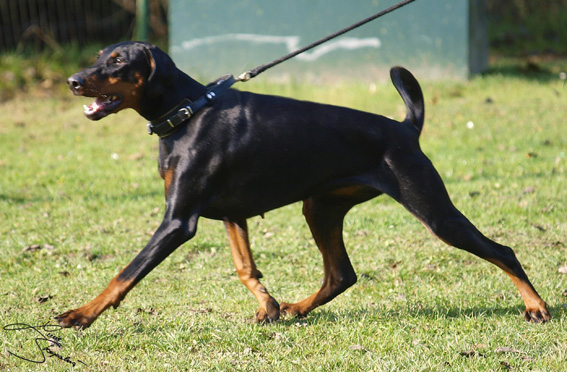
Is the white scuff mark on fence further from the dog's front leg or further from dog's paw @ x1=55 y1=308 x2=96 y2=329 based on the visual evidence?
dog's paw @ x1=55 y1=308 x2=96 y2=329

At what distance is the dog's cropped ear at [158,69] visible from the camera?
12.5 feet

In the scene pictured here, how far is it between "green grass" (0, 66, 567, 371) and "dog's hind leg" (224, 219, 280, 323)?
9cm

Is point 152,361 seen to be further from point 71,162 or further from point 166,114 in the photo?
point 71,162

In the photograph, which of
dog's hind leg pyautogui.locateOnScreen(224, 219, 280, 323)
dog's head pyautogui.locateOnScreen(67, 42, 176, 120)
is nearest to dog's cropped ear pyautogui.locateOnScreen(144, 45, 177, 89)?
dog's head pyautogui.locateOnScreen(67, 42, 176, 120)

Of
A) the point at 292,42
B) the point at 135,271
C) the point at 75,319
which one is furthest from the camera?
the point at 292,42

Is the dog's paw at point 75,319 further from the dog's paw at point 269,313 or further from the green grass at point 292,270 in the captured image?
the dog's paw at point 269,313

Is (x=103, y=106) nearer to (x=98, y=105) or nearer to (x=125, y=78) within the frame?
(x=98, y=105)

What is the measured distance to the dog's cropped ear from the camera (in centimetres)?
381

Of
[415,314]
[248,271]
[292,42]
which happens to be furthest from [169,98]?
[292,42]

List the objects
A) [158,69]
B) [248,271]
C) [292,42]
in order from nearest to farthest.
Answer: [158,69] → [248,271] → [292,42]

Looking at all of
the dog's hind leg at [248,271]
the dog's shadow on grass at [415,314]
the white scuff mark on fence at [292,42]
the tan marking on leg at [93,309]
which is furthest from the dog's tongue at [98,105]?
the white scuff mark on fence at [292,42]

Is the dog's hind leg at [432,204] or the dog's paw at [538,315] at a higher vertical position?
the dog's hind leg at [432,204]

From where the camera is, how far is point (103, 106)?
148 inches

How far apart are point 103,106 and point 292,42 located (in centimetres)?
868
